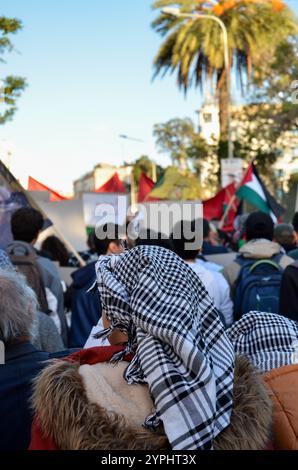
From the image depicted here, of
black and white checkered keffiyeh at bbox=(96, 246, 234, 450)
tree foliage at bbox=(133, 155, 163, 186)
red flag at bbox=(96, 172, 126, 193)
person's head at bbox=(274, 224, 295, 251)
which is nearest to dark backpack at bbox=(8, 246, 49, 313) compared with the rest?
black and white checkered keffiyeh at bbox=(96, 246, 234, 450)

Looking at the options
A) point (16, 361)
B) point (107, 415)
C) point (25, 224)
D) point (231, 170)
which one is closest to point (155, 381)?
point (107, 415)

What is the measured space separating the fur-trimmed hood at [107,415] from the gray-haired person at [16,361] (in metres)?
0.55

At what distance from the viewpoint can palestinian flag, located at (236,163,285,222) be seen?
969cm

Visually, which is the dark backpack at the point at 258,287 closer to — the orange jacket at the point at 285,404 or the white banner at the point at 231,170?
the orange jacket at the point at 285,404

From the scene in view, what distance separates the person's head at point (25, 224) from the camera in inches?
175

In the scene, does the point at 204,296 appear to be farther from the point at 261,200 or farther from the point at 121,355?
the point at 261,200

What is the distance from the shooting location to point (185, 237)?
3.95m

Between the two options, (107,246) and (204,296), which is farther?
(107,246)

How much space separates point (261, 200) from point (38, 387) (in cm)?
872

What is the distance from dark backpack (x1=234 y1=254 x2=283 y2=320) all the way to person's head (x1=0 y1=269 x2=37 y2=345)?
2107 mm

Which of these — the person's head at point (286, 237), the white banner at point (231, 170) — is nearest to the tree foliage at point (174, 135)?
the white banner at point (231, 170)
